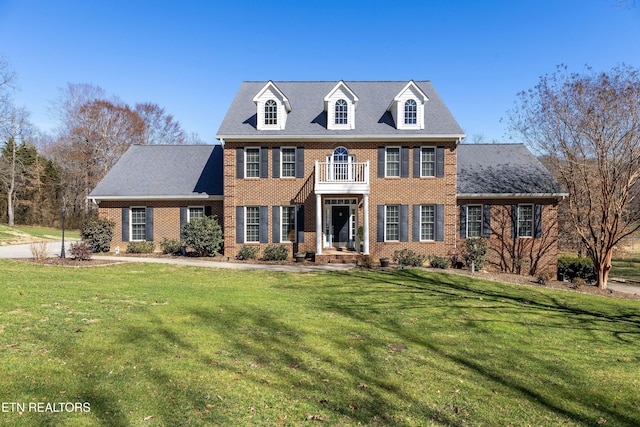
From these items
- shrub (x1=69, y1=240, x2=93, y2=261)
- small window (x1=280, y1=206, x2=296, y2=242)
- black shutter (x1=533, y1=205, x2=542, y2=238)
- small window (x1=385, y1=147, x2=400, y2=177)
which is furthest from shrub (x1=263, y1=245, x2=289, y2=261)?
black shutter (x1=533, y1=205, x2=542, y2=238)

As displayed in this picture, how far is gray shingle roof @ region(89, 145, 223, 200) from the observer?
64.4ft

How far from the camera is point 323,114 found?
19766 mm

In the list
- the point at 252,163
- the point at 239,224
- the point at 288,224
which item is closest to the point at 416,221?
the point at 288,224

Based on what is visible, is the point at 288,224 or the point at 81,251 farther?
the point at 288,224

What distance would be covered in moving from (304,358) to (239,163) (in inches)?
560

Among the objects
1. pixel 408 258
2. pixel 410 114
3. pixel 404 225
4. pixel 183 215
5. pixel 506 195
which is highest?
pixel 410 114

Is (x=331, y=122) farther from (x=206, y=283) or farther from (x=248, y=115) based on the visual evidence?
(x=206, y=283)

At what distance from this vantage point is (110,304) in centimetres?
825

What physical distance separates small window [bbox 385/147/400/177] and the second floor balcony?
1.47 m

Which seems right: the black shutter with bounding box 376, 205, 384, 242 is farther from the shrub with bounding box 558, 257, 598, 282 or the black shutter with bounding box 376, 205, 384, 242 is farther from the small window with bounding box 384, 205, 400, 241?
the shrub with bounding box 558, 257, 598, 282

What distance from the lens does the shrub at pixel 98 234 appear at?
18.7m

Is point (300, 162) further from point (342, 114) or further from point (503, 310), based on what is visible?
point (503, 310)

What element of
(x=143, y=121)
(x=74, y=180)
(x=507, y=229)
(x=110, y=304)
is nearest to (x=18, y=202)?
(x=74, y=180)

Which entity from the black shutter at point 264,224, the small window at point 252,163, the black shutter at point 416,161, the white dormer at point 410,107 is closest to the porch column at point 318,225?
the black shutter at point 264,224
